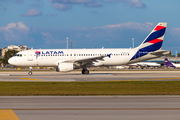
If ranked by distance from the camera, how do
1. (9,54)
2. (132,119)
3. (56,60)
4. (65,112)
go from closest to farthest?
(132,119) < (65,112) < (56,60) < (9,54)

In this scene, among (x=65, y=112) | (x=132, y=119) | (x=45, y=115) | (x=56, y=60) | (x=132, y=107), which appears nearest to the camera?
(x=132, y=119)

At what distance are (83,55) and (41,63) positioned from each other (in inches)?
283

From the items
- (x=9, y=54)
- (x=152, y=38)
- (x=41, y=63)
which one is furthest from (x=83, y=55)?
(x=9, y=54)

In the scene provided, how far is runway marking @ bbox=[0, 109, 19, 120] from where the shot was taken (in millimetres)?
8680

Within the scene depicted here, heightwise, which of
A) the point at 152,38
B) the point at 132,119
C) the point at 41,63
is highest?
the point at 152,38

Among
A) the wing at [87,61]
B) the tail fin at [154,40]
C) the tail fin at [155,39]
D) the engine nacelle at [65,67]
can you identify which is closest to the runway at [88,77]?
the engine nacelle at [65,67]

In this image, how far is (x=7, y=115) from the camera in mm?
9188

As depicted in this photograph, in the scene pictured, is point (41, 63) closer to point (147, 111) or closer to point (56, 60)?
point (56, 60)

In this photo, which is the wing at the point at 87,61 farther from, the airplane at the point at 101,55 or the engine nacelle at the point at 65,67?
the engine nacelle at the point at 65,67

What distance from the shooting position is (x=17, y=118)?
867 cm

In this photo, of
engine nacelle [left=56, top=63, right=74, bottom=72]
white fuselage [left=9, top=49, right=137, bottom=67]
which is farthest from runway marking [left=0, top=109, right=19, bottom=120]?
white fuselage [left=9, top=49, right=137, bottom=67]

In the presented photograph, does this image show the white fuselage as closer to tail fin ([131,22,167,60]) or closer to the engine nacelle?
tail fin ([131,22,167,60])

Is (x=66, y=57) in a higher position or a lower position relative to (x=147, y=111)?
higher

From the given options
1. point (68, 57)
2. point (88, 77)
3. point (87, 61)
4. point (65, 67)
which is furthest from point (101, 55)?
point (88, 77)
